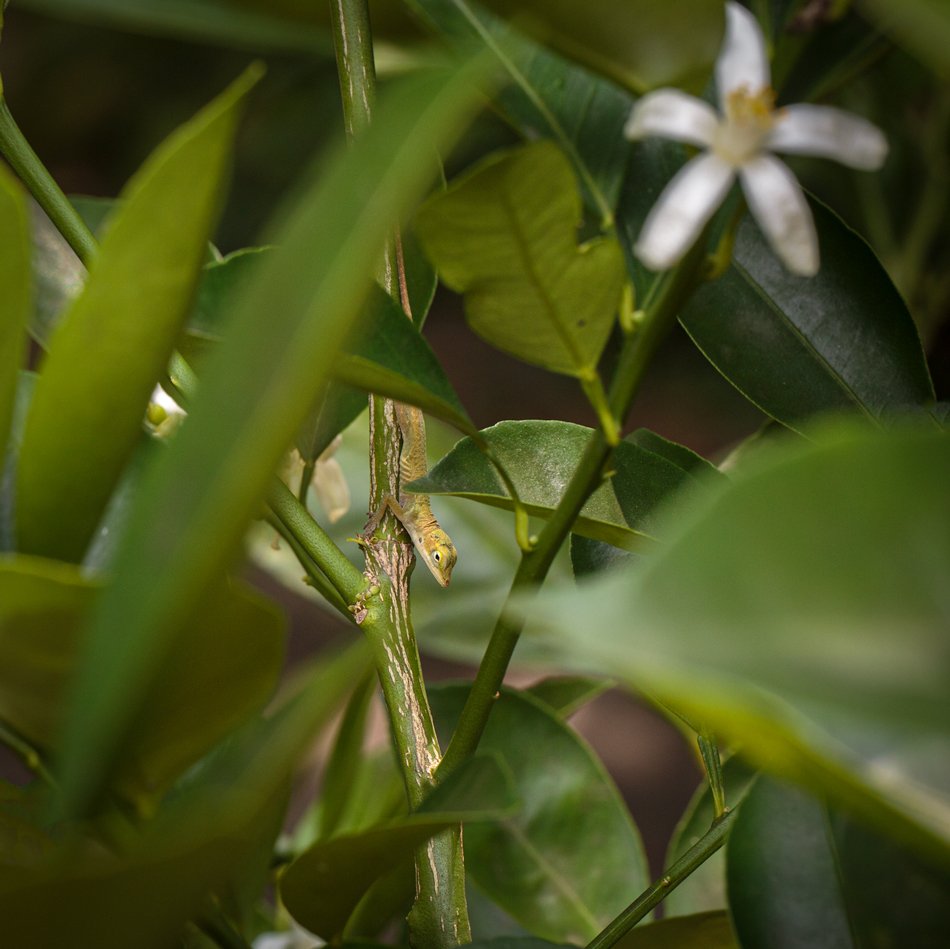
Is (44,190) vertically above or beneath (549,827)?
above

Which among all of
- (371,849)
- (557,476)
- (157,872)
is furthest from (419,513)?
(157,872)

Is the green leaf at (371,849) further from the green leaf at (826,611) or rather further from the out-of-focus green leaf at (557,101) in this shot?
the out-of-focus green leaf at (557,101)

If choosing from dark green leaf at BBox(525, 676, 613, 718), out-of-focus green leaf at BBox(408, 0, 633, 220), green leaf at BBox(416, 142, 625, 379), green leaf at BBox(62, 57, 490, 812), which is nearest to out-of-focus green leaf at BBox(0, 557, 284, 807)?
green leaf at BBox(62, 57, 490, 812)

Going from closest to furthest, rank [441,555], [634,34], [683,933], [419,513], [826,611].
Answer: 1. [826,611]
2. [634,34]
3. [683,933]
4. [419,513]
5. [441,555]

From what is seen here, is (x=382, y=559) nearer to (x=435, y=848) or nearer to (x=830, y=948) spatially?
(x=435, y=848)

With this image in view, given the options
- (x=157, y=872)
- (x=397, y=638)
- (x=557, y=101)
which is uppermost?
(x=557, y=101)

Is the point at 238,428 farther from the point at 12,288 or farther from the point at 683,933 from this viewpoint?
the point at 683,933

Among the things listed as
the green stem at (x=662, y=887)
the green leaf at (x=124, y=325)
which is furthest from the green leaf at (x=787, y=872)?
the green leaf at (x=124, y=325)

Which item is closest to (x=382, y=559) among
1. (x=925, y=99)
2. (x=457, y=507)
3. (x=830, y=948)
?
(x=830, y=948)
